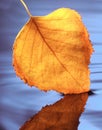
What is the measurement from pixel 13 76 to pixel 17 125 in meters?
0.23

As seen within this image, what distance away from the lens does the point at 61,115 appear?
642mm

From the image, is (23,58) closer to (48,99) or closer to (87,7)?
(48,99)

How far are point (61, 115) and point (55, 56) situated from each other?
10 centimetres

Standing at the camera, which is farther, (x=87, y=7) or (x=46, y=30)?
(x=87, y=7)

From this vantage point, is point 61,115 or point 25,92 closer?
point 61,115

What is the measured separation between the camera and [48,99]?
0.72 m

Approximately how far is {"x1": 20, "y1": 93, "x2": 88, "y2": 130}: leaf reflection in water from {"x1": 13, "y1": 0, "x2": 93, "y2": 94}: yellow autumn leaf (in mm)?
20

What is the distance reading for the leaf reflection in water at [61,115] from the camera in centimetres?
60

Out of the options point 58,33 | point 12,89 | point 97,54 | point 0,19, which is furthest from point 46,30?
point 0,19

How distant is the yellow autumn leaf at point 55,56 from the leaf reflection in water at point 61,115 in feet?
0.07

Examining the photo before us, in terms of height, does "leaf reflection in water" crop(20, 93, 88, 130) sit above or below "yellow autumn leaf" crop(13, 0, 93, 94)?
below

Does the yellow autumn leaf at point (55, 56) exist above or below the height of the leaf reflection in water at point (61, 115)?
above

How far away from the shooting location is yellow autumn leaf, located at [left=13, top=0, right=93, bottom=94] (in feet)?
2.28

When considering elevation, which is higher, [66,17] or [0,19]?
[0,19]
